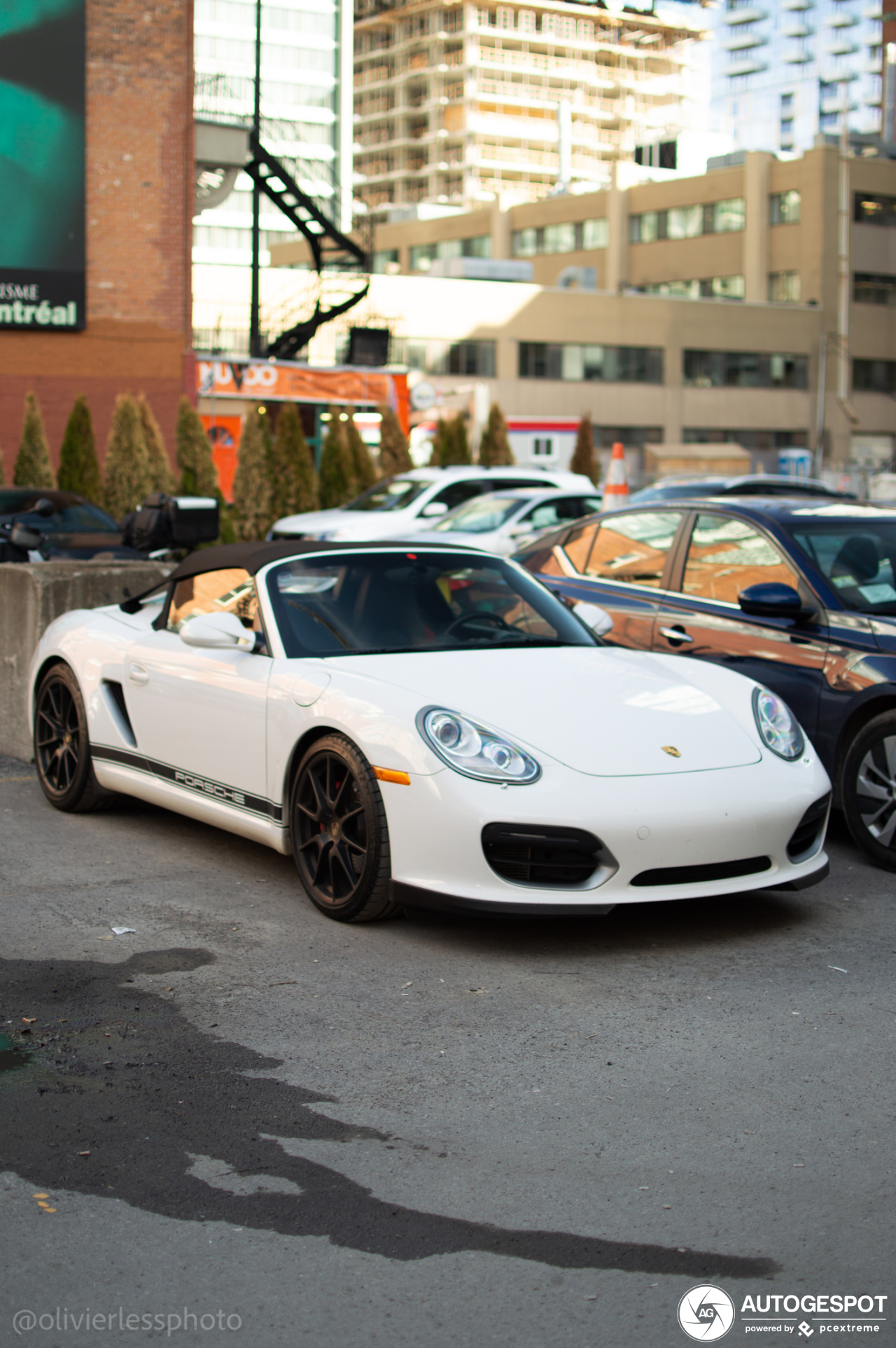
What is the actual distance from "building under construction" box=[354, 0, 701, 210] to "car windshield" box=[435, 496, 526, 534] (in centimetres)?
10226

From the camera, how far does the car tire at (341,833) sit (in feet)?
16.7

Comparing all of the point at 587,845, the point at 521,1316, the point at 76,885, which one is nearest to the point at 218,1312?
the point at 521,1316

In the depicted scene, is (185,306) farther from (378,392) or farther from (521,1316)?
(521,1316)

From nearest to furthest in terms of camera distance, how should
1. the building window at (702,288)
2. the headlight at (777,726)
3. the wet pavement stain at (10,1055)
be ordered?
1. the wet pavement stain at (10,1055)
2. the headlight at (777,726)
3. the building window at (702,288)

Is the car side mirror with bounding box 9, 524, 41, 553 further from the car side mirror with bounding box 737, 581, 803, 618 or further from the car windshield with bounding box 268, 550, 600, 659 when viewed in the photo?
the car side mirror with bounding box 737, 581, 803, 618

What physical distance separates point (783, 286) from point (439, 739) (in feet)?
228

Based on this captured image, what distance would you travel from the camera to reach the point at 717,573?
7398mm

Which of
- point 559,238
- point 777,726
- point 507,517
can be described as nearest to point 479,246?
point 559,238

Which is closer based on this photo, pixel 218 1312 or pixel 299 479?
pixel 218 1312

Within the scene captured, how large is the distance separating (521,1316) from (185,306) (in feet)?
98.4

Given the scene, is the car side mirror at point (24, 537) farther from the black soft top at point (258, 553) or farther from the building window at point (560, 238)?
the building window at point (560, 238)

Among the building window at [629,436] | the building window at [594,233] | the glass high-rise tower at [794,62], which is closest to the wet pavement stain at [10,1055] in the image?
the building window at [629,436]

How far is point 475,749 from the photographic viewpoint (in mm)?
4980

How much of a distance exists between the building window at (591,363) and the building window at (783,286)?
349 inches
